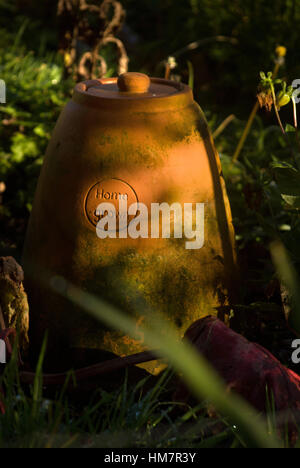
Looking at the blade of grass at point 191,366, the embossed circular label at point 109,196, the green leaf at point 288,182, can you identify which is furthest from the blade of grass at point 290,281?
the embossed circular label at point 109,196

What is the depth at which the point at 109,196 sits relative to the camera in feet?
5.82

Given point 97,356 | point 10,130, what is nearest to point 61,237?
point 97,356

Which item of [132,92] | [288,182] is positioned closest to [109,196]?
[132,92]

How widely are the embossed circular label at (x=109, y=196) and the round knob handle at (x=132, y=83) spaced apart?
0.31 m

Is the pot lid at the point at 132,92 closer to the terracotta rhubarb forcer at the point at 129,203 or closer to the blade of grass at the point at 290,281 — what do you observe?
the terracotta rhubarb forcer at the point at 129,203

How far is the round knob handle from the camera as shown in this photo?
1839 mm

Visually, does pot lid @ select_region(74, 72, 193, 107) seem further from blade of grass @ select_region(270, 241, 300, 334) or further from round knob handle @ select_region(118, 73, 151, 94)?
blade of grass @ select_region(270, 241, 300, 334)

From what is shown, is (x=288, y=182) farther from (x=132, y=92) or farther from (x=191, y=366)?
(x=191, y=366)

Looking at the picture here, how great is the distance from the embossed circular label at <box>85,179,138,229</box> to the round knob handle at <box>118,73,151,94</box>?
0.31m

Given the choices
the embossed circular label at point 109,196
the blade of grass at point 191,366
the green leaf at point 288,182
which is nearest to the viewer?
the blade of grass at point 191,366

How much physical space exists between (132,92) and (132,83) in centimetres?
3

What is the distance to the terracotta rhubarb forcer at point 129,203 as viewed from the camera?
1.79m

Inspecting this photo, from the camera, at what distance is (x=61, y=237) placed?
73.2 inches

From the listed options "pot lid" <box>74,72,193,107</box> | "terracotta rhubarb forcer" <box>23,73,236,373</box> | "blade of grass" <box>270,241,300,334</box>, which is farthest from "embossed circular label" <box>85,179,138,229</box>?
"blade of grass" <box>270,241,300,334</box>
